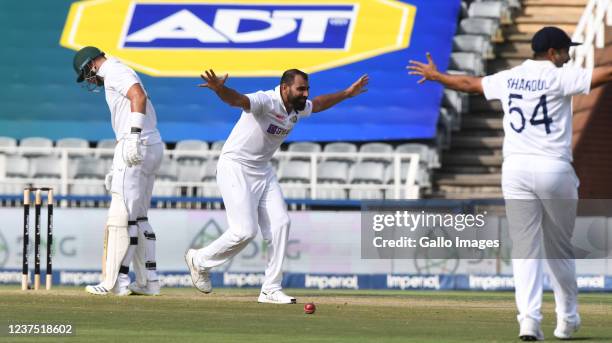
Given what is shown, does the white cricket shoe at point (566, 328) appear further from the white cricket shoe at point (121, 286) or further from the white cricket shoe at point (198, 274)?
the white cricket shoe at point (121, 286)

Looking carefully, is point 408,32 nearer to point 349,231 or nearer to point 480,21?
point 480,21

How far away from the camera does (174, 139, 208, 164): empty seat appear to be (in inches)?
857

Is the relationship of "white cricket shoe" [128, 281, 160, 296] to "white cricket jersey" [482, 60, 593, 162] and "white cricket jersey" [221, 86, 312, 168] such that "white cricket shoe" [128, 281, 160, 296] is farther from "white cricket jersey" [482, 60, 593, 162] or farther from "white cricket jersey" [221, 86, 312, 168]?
"white cricket jersey" [482, 60, 593, 162]

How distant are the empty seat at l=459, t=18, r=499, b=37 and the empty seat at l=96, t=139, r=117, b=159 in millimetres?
6910

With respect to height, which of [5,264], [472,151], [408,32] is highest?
[408,32]

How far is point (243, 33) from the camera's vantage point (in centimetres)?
2530

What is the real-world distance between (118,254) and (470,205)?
21.3 ft

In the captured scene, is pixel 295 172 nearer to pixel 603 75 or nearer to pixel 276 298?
pixel 276 298

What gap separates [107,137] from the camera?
24.2 m

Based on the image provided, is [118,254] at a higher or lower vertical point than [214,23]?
lower

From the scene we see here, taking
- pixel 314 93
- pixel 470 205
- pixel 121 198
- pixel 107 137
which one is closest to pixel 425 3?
pixel 314 93

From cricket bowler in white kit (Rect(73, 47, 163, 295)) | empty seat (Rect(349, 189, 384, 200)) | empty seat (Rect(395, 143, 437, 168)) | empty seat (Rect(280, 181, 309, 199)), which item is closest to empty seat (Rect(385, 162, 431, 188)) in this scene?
empty seat (Rect(395, 143, 437, 168))

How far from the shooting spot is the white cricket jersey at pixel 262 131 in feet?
38.6

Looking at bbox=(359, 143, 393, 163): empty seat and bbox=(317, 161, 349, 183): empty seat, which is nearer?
bbox=(317, 161, 349, 183): empty seat
